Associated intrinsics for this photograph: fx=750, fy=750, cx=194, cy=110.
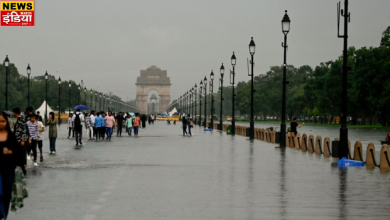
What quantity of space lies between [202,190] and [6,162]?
5687 mm

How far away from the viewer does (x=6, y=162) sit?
9.37m

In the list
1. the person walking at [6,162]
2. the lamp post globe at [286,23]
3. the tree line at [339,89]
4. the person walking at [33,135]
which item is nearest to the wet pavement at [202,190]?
the person walking at [33,135]

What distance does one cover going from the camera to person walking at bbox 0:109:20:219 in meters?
9.25

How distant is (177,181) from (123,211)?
5.06m

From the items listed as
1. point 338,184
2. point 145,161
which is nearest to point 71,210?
point 338,184

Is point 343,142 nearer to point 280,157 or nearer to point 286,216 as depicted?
point 280,157

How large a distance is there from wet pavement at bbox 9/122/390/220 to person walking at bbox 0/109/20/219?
4.39 ft

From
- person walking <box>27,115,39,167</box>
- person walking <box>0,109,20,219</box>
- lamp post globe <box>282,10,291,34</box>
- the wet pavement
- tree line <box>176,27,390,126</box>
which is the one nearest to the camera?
person walking <box>0,109,20,219</box>

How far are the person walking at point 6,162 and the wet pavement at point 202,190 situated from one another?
1337 millimetres

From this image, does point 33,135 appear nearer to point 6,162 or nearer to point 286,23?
point 6,162

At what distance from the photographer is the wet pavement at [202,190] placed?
36.6ft

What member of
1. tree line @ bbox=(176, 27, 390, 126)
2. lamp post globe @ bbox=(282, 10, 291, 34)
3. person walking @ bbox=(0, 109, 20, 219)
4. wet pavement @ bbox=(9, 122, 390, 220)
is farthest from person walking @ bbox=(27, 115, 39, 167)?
tree line @ bbox=(176, 27, 390, 126)

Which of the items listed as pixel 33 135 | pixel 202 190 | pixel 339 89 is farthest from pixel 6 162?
pixel 339 89

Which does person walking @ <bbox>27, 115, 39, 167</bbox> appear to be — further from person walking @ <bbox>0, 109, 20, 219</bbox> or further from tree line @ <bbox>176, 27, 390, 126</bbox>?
tree line @ <bbox>176, 27, 390, 126</bbox>
